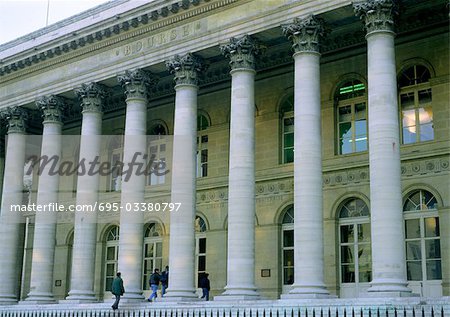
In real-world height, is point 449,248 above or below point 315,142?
below

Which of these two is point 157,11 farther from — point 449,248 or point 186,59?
point 449,248

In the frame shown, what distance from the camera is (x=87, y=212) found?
27312mm

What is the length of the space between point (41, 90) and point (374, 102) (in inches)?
631

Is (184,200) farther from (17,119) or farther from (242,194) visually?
(17,119)

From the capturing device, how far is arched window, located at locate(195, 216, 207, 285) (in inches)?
1164

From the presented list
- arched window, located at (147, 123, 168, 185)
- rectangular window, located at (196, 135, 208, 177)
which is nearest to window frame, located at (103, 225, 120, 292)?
arched window, located at (147, 123, 168, 185)

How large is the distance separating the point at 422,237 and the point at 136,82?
11958 millimetres

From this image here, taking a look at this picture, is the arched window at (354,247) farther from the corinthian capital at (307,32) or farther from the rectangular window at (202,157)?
the rectangular window at (202,157)

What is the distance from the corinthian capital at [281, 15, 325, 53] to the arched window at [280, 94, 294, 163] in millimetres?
6280

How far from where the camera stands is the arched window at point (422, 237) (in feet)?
76.5

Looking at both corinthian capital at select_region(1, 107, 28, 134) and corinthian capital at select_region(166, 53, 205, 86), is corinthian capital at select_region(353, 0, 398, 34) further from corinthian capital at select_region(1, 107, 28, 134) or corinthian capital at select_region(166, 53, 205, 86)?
corinthian capital at select_region(1, 107, 28, 134)

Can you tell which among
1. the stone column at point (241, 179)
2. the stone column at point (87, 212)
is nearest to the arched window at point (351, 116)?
the stone column at point (241, 179)

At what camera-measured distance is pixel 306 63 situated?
864 inches

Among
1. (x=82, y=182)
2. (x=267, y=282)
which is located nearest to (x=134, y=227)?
(x=82, y=182)
